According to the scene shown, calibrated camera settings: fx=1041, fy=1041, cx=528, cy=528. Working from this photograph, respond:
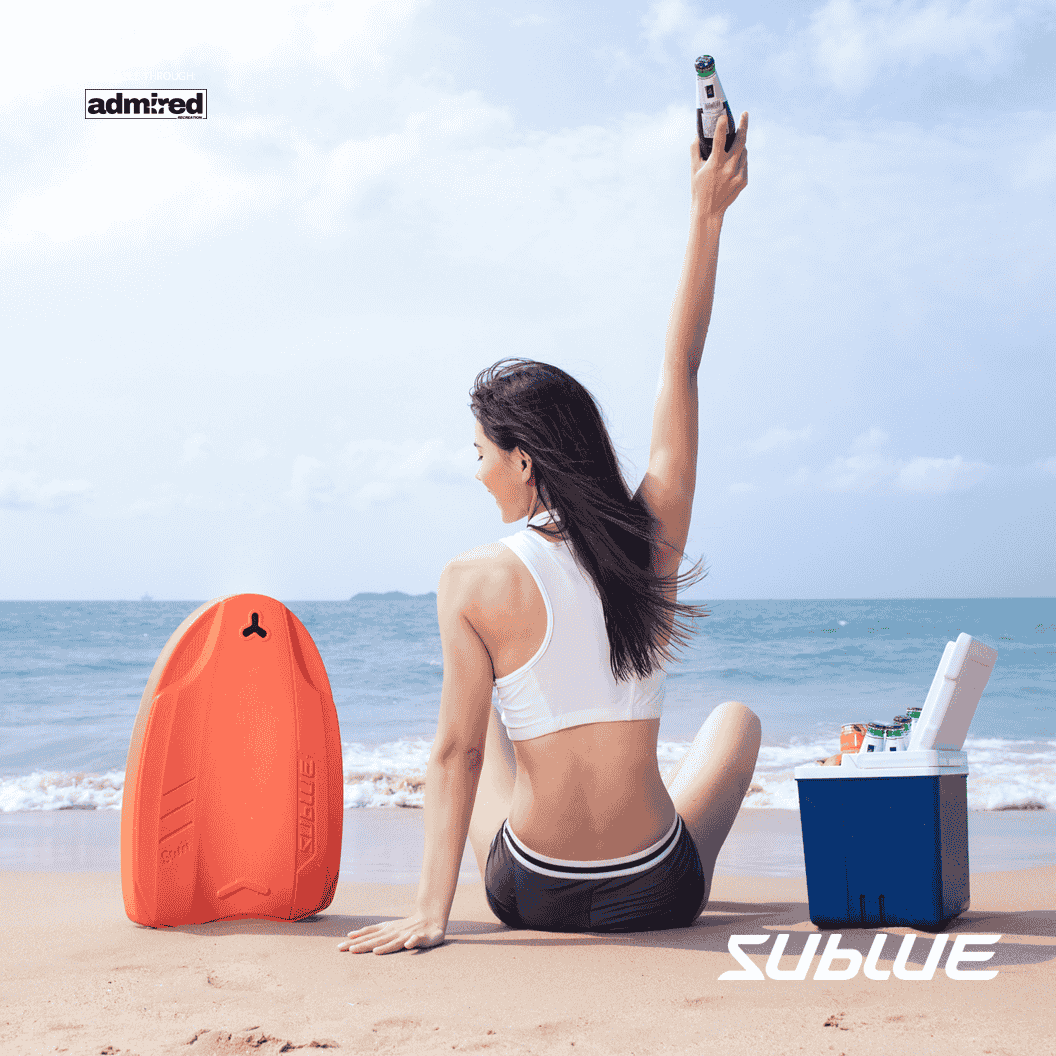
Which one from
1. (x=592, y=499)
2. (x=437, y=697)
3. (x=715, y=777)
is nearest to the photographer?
(x=592, y=499)

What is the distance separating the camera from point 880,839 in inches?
96.0

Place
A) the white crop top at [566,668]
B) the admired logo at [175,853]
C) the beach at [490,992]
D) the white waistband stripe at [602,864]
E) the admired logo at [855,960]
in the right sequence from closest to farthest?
the beach at [490,992] < the admired logo at [855,960] < the white crop top at [566,668] < the white waistband stripe at [602,864] < the admired logo at [175,853]

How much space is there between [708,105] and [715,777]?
166 centimetres

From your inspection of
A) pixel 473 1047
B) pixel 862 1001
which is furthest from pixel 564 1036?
pixel 862 1001

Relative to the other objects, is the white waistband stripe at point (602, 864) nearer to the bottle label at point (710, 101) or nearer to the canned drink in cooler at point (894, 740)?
the canned drink in cooler at point (894, 740)

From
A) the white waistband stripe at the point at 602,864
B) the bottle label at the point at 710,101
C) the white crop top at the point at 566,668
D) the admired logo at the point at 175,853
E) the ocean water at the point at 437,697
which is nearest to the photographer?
the white crop top at the point at 566,668

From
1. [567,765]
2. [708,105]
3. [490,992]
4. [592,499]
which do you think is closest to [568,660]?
[567,765]

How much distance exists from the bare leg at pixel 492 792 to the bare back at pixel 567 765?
0.82 ft

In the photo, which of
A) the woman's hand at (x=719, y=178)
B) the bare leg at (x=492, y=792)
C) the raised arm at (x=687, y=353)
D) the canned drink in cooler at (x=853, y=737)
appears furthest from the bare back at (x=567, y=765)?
the woman's hand at (x=719, y=178)

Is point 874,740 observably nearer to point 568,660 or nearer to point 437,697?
point 568,660

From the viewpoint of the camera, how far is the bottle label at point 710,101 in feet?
7.93

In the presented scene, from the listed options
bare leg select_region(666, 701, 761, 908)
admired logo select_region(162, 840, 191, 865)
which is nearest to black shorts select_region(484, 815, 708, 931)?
bare leg select_region(666, 701, 761, 908)

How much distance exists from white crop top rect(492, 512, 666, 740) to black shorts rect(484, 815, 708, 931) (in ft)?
1.09

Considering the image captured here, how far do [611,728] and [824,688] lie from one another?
42.4ft
